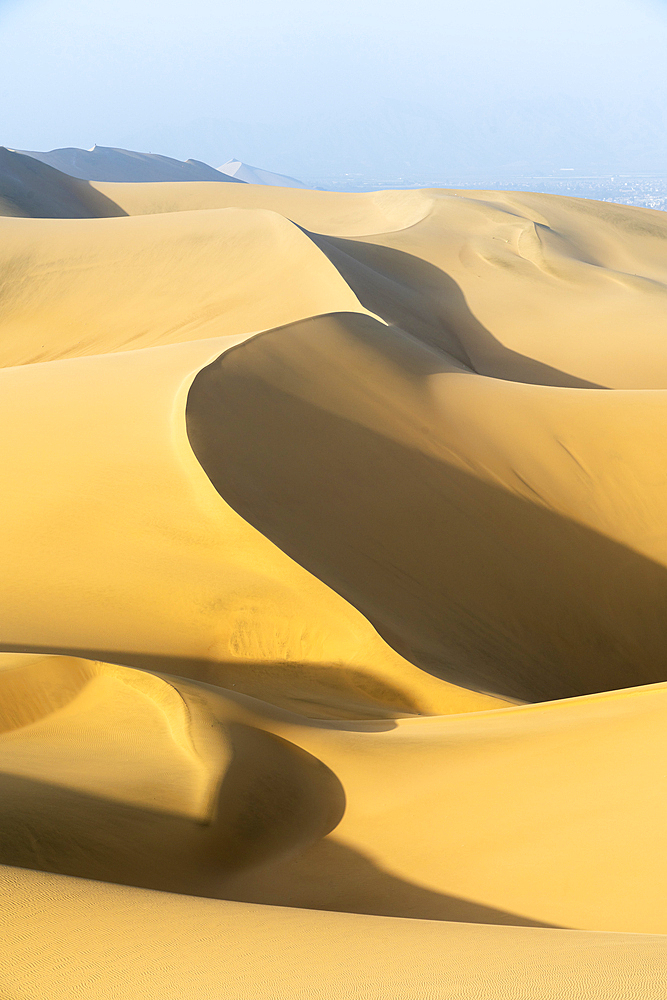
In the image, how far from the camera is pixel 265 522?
249 inches

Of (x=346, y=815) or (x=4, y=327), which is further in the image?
(x=4, y=327)

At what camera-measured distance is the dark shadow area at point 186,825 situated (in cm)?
272

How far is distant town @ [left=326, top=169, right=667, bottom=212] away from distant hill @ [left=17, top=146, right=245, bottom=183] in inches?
2643

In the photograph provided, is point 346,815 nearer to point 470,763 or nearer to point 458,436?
point 470,763

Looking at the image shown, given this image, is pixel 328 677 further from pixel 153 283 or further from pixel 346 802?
pixel 153 283

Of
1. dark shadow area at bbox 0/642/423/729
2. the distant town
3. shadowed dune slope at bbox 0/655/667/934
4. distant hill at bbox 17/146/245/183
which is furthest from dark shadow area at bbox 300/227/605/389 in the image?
the distant town

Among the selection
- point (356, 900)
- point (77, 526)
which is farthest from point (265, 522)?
point (356, 900)

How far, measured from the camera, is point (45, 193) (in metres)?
32.0

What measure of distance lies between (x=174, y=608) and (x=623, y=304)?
1751 cm

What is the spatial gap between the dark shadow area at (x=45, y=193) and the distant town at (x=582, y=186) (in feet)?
331

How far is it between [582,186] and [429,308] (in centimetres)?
15299

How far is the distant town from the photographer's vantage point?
135250 millimetres

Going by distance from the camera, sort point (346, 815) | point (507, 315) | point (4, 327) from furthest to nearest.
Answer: point (507, 315) → point (4, 327) → point (346, 815)

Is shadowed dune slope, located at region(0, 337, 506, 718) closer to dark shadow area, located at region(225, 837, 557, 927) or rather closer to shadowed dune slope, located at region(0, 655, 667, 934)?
shadowed dune slope, located at region(0, 655, 667, 934)
